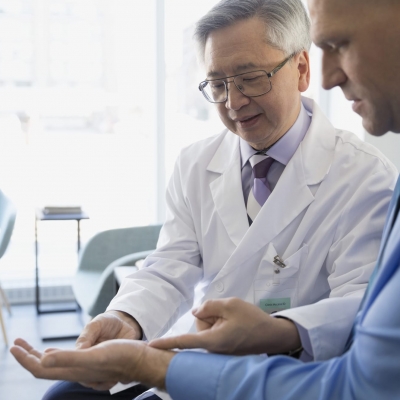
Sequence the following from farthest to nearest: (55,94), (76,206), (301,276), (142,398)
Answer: (55,94), (76,206), (301,276), (142,398)

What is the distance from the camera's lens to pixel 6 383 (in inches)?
128

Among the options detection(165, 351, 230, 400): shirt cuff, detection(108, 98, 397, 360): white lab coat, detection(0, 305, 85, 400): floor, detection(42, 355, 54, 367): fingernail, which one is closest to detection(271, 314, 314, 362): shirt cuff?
detection(108, 98, 397, 360): white lab coat

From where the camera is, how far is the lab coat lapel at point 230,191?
5.52ft

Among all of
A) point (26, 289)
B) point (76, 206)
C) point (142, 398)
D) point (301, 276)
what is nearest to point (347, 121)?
point (76, 206)

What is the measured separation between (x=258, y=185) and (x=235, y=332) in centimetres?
64

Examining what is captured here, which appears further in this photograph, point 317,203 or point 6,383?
point 6,383

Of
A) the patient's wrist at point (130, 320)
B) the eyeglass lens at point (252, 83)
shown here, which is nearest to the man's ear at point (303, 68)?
the eyeglass lens at point (252, 83)

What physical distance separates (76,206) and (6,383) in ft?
4.58

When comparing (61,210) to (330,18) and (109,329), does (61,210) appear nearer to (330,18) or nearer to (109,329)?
(109,329)

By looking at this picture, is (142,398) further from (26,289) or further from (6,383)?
(26,289)

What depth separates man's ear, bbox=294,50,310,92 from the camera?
67.0 inches

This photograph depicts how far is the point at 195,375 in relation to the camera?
106 cm

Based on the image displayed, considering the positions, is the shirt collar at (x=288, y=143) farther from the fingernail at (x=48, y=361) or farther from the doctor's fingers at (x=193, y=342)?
the fingernail at (x=48, y=361)

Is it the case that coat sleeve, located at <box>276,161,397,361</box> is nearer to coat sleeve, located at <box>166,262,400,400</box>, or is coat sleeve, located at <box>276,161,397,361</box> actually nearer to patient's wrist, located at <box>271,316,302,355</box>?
patient's wrist, located at <box>271,316,302,355</box>
